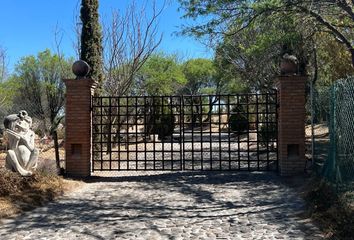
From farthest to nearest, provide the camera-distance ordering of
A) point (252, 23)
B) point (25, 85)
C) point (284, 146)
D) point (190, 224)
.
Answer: point (25, 85) < point (284, 146) < point (252, 23) < point (190, 224)

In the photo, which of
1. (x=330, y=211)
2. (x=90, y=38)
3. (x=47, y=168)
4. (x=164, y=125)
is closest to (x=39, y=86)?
(x=164, y=125)

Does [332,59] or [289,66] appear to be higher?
[332,59]

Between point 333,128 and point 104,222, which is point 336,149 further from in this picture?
point 104,222

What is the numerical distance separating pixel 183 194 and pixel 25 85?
3070 cm

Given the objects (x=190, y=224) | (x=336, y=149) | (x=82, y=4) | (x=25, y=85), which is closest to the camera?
(x=190, y=224)

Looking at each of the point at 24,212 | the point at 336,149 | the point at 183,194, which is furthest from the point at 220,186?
the point at 24,212

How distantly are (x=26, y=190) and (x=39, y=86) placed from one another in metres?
29.2

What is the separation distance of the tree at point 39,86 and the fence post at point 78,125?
22837 millimetres

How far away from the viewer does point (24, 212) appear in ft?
23.7

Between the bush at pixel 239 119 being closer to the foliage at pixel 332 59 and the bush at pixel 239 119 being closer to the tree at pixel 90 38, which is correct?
the foliage at pixel 332 59

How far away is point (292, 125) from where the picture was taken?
10.4 meters

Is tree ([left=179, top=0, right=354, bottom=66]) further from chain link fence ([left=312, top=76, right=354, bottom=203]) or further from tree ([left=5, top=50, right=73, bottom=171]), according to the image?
tree ([left=5, top=50, right=73, bottom=171])

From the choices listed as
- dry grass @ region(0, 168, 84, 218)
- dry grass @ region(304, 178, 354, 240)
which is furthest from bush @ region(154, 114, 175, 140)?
dry grass @ region(304, 178, 354, 240)

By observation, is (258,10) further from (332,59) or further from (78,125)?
(332,59)
